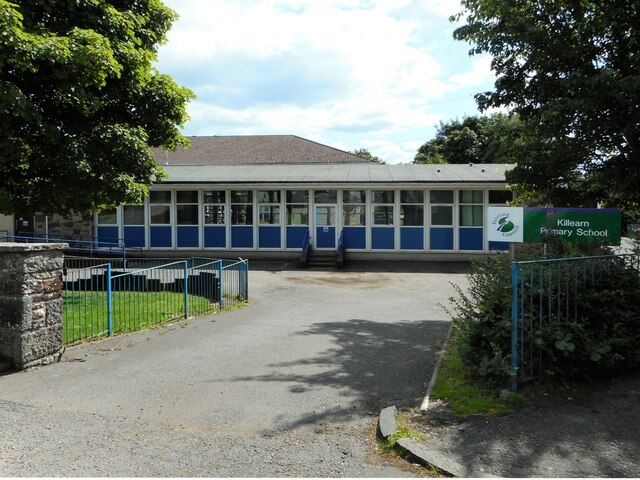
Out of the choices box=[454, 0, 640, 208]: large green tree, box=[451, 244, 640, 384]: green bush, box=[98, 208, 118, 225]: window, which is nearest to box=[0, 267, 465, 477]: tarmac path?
box=[451, 244, 640, 384]: green bush

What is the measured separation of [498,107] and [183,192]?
16990 mm

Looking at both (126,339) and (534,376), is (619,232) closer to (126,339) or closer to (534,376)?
(534,376)

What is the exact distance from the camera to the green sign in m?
7.00

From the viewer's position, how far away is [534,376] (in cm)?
542

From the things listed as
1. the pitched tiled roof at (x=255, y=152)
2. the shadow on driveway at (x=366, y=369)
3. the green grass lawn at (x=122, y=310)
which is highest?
the pitched tiled roof at (x=255, y=152)

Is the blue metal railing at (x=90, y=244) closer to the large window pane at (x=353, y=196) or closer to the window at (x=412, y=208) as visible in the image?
the large window pane at (x=353, y=196)

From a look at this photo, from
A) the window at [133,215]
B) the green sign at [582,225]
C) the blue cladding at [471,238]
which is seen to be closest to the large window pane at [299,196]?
the blue cladding at [471,238]

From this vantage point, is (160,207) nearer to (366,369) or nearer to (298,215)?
(298,215)

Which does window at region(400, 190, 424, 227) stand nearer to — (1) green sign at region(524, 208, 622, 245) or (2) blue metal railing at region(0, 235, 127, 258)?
(2) blue metal railing at region(0, 235, 127, 258)

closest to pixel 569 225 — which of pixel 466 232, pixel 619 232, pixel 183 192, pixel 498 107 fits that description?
pixel 619 232

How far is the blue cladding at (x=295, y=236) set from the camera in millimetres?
23375

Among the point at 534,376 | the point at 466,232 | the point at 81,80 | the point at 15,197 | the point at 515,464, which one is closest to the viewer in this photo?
the point at 515,464

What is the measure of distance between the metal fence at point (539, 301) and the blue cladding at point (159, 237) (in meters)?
20.8

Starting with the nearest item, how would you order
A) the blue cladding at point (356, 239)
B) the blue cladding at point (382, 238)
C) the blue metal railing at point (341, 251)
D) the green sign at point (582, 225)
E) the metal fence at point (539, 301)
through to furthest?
the metal fence at point (539, 301), the green sign at point (582, 225), the blue metal railing at point (341, 251), the blue cladding at point (382, 238), the blue cladding at point (356, 239)
